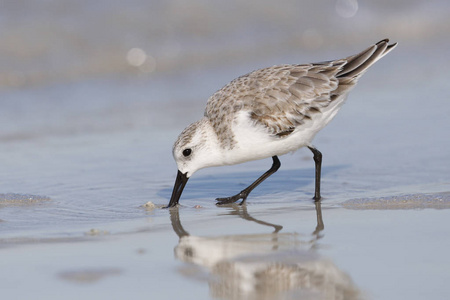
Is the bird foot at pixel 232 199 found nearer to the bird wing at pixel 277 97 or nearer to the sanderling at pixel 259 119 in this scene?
the sanderling at pixel 259 119

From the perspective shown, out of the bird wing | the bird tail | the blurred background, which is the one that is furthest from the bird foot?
the blurred background

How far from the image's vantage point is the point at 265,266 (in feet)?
16.1

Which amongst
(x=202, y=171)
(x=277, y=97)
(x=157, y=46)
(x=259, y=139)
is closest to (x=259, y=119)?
(x=259, y=139)

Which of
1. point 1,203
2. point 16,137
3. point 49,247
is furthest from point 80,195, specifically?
point 16,137

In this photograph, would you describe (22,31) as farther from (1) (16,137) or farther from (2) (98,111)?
(1) (16,137)

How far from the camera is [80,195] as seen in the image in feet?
24.0

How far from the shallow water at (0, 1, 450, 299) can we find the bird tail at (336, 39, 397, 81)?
1.00 meters

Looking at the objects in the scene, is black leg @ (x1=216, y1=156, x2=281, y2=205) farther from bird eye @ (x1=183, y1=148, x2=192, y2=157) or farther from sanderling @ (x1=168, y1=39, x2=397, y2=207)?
bird eye @ (x1=183, y1=148, x2=192, y2=157)

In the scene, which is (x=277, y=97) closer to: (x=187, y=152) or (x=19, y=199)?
(x=187, y=152)

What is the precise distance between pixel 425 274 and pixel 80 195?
3620 millimetres

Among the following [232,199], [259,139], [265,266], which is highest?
[259,139]

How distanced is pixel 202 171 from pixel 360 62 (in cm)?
206

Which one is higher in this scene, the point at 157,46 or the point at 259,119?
the point at 157,46

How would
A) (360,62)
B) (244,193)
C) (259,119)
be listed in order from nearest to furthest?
(259,119) < (244,193) < (360,62)
